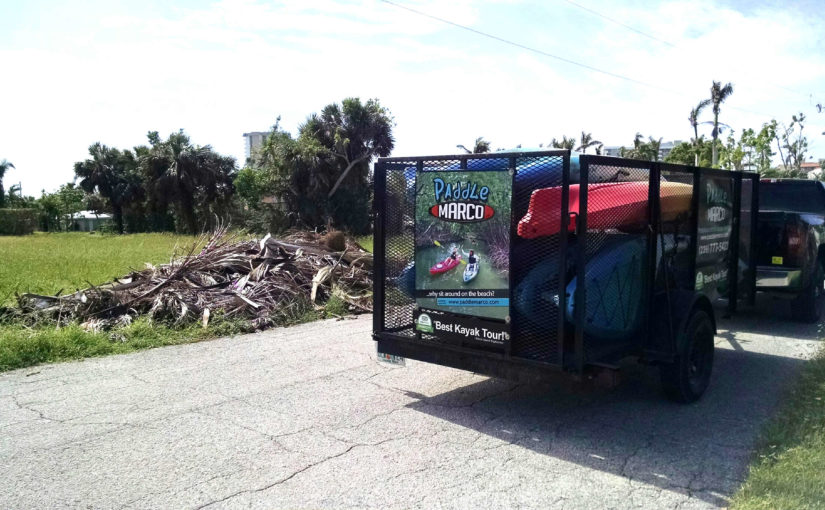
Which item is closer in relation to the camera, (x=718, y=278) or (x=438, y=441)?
(x=438, y=441)

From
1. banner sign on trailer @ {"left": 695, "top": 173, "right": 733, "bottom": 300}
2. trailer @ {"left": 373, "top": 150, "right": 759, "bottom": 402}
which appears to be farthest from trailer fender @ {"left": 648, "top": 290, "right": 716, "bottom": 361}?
banner sign on trailer @ {"left": 695, "top": 173, "right": 733, "bottom": 300}

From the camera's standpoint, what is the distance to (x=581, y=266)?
208 inches

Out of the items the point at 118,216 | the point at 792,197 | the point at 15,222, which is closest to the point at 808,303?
the point at 792,197

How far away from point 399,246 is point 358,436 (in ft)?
6.45

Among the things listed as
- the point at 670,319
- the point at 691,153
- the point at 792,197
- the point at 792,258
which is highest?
the point at 691,153

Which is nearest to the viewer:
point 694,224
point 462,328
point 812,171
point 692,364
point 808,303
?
point 462,328

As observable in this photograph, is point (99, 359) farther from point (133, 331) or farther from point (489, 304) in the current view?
point (489, 304)

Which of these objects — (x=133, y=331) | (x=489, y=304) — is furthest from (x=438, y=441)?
(x=133, y=331)

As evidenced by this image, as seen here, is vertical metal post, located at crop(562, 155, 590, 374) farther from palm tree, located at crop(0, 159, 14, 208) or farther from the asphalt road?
palm tree, located at crop(0, 159, 14, 208)

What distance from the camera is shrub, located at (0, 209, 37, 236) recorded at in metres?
53.7

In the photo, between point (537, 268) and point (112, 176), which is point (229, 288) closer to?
point (537, 268)

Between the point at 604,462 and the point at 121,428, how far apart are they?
163 inches

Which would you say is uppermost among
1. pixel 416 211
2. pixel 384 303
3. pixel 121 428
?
pixel 416 211

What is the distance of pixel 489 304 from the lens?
5.87 m
